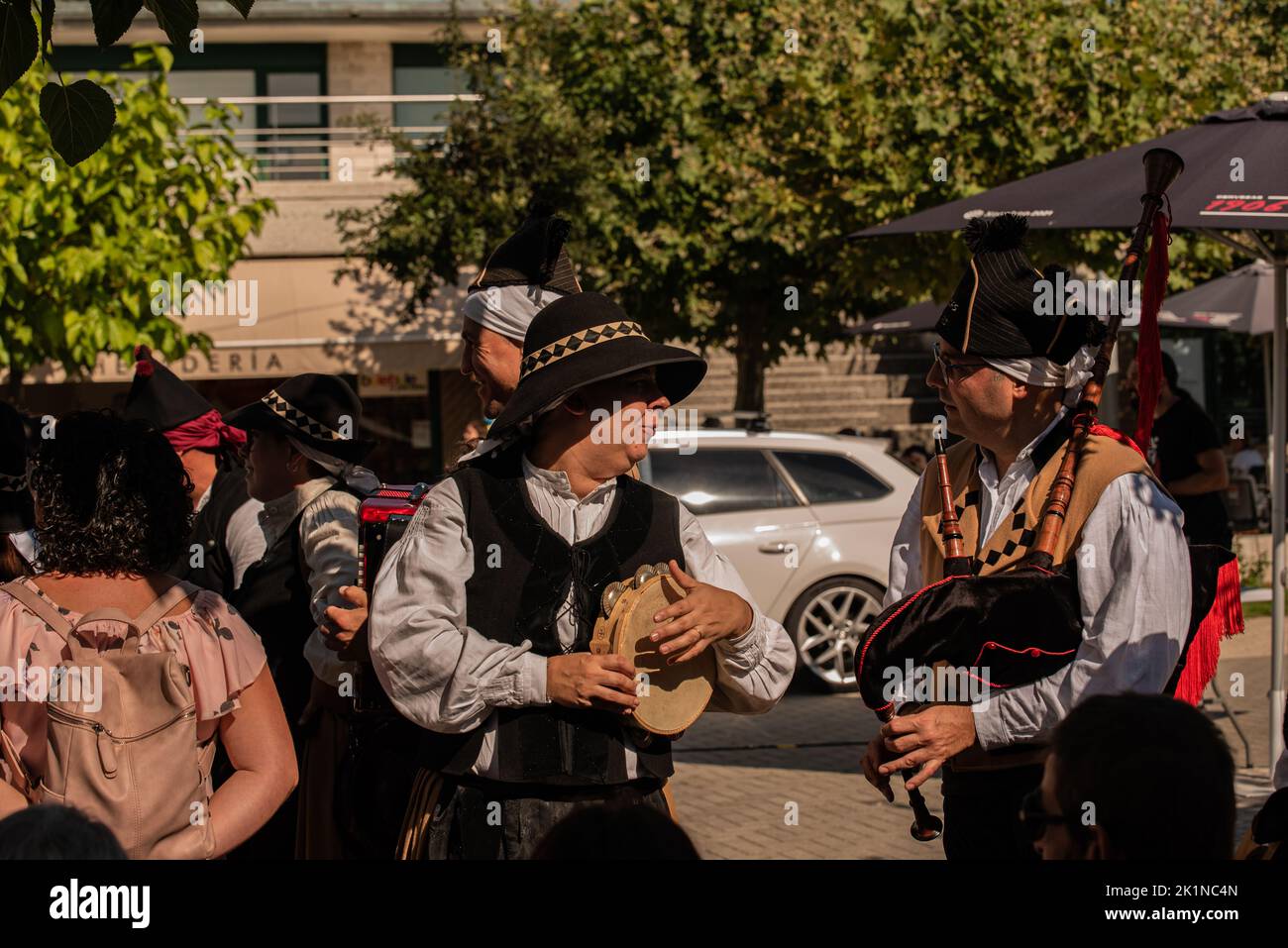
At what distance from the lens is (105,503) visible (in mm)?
3078

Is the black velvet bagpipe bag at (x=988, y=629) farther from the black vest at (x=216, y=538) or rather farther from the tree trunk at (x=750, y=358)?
the tree trunk at (x=750, y=358)

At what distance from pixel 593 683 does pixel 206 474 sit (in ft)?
9.73

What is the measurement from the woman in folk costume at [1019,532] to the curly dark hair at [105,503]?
5.10 ft

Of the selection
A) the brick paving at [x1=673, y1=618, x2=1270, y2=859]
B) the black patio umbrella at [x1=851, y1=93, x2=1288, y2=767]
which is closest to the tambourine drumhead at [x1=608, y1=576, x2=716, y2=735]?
the brick paving at [x1=673, y1=618, x2=1270, y2=859]

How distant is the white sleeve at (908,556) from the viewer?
3.57 metres

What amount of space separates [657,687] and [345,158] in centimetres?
2022

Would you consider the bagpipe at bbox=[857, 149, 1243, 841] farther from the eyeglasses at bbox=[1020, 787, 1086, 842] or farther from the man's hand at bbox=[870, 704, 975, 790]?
the eyeglasses at bbox=[1020, 787, 1086, 842]

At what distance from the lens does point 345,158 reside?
22141mm

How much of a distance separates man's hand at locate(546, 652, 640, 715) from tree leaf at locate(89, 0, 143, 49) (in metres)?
1.51

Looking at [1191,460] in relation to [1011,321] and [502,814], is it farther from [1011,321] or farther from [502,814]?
[502,814]

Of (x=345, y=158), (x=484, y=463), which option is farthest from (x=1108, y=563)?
(x=345, y=158)
